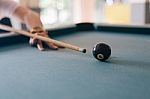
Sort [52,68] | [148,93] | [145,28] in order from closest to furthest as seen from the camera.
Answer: [148,93]
[52,68]
[145,28]

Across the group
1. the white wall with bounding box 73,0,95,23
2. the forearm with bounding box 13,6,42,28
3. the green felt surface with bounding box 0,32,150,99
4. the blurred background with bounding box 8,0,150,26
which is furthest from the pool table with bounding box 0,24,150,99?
the white wall with bounding box 73,0,95,23

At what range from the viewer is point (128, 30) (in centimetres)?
286

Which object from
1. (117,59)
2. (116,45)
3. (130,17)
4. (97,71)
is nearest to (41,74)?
(97,71)

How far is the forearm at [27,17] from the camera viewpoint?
2.52 meters

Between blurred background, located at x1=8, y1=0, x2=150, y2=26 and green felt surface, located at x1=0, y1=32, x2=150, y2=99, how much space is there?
309cm

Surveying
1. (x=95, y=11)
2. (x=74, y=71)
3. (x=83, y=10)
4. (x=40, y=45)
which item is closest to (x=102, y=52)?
(x=74, y=71)

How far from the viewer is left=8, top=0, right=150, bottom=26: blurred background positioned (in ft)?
17.3

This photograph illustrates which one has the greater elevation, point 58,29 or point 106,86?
point 58,29

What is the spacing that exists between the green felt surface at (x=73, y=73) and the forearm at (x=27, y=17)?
309 mm

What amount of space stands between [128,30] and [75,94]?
1.84m

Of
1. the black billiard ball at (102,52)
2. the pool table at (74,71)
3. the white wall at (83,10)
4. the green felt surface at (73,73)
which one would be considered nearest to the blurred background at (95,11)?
the white wall at (83,10)

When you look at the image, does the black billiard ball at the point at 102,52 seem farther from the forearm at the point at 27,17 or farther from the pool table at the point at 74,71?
the forearm at the point at 27,17

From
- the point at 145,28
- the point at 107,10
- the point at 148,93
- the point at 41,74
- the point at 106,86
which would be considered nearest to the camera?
the point at 148,93

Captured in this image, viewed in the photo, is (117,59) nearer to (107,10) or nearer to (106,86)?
(106,86)
